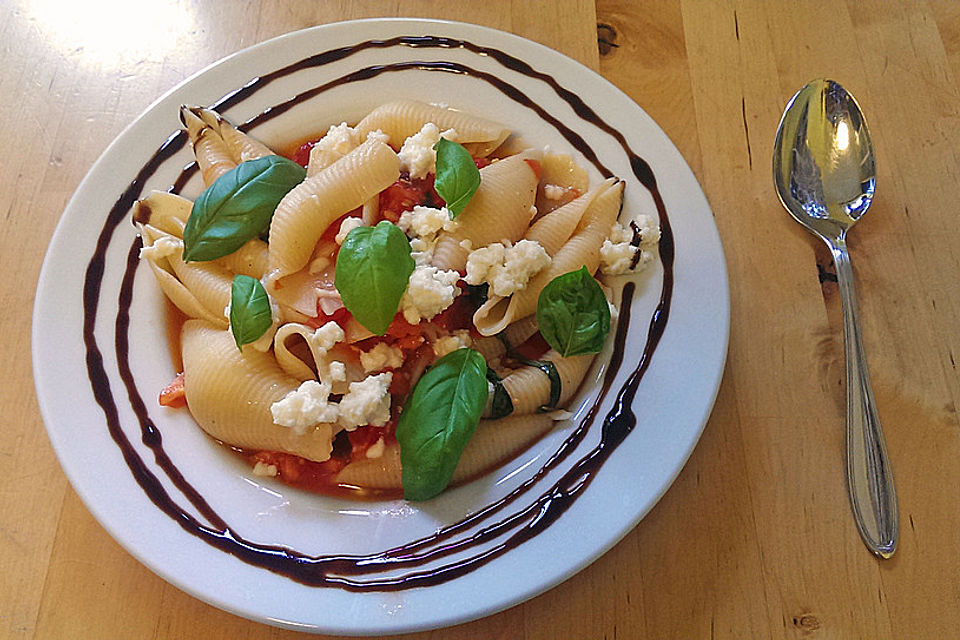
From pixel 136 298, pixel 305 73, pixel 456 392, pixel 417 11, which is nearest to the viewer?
pixel 456 392

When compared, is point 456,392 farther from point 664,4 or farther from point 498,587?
point 664,4

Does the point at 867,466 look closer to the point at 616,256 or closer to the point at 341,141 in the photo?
the point at 616,256

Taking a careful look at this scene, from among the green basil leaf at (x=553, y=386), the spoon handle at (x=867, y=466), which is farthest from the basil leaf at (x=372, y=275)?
the spoon handle at (x=867, y=466)

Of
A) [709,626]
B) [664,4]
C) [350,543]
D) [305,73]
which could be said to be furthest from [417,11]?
[709,626]

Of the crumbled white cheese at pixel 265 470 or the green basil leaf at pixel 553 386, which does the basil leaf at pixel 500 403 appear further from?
the crumbled white cheese at pixel 265 470

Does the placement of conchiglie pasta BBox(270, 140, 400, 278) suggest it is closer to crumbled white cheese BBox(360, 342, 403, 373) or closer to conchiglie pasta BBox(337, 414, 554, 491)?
crumbled white cheese BBox(360, 342, 403, 373)

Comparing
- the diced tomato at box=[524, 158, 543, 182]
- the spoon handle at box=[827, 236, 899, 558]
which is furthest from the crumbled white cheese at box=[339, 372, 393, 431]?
the spoon handle at box=[827, 236, 899, 558]
